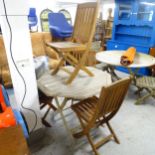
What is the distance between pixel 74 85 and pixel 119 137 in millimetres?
957

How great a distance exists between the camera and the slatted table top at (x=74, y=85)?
1.29 m

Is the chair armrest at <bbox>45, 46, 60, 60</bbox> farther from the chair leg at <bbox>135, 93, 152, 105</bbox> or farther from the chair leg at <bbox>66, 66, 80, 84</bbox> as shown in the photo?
the chair leg at <bbox>66, 66, 80, 84</bbox>

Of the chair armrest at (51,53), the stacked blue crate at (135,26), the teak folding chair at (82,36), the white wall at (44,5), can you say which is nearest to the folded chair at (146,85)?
the stacked blue crate at (135,26)

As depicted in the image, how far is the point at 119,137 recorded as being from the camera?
1855 mm

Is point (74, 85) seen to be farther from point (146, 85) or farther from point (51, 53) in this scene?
point (51, 53)

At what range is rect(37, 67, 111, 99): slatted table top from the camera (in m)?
1.29

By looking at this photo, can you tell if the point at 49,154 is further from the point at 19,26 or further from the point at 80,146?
the point at 19,26

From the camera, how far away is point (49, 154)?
1626mm

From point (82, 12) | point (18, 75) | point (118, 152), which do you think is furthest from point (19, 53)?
point (118, 152)

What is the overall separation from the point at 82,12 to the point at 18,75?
844 mm

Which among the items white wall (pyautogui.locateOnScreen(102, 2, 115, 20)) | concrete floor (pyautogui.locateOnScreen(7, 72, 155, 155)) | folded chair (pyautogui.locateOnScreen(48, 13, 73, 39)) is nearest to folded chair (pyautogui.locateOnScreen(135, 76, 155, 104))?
concrete floor (pyautogui.locateOnScreen(7, 72, 155, 155))

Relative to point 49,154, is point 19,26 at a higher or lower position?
higher

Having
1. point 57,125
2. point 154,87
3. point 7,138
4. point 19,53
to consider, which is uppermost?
point 19,53

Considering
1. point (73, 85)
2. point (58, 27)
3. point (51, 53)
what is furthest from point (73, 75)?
point (58, 27)
